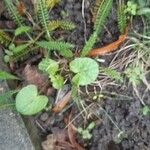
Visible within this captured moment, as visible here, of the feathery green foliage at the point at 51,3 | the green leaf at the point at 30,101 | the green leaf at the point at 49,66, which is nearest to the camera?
the green leaf at the point at 30,101

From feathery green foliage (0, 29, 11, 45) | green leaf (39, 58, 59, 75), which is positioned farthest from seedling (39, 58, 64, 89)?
feathery green foliage (0, 29, 11, 45)

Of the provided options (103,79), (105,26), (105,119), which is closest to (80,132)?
(105,119)

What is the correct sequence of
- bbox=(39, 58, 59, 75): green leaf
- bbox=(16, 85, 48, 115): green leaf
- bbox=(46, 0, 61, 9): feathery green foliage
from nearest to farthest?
bbox=(16, 85, 48, 115): green leaf
bbox=(39, 58, 59, 75): green leaf
bbox=(46, 0, 61, 9): feathery green foliage

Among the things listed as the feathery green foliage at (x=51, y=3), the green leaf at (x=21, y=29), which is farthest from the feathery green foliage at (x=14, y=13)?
the feathery green foliage at (x=51, y=3)

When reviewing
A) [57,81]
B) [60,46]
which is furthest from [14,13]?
[57,81]

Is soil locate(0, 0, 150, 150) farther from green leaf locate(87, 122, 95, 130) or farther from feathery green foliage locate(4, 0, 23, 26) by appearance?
feathery green foliage locate(4, 0, 23, 26)

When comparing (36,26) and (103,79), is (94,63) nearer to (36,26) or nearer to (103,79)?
(103,79)

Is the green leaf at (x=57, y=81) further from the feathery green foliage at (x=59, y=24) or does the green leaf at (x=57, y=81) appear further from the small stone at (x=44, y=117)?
the feathery green foliage at (x=59, y=24)
